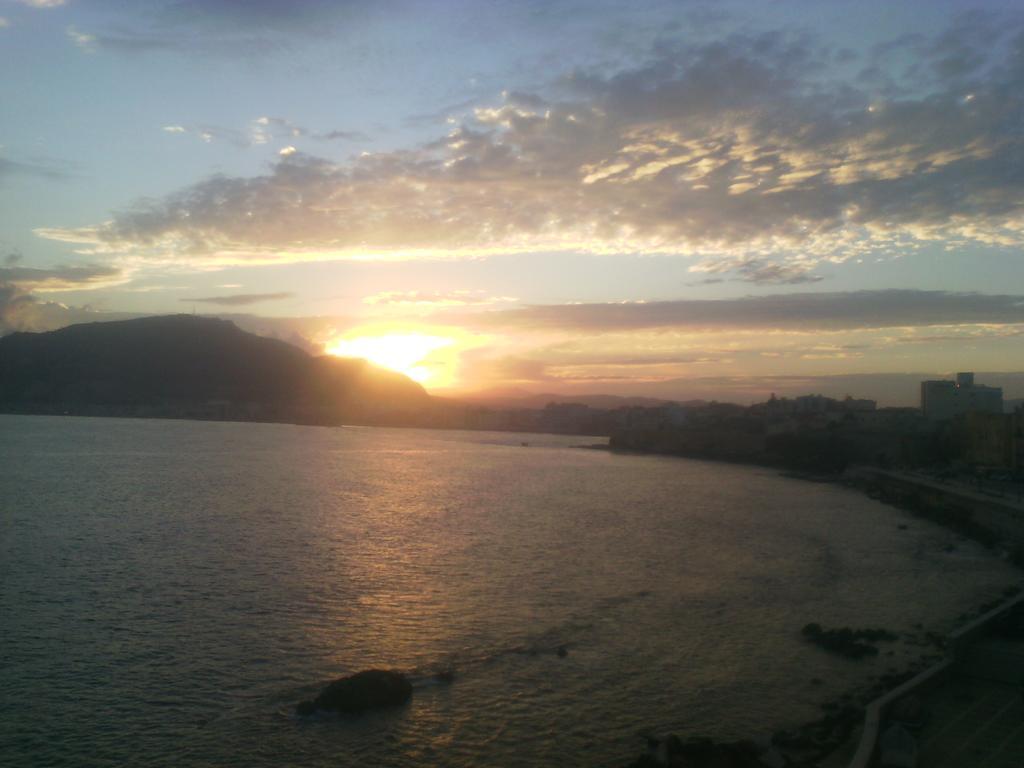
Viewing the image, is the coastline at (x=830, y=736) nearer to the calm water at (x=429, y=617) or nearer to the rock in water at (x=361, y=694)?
the calm water at (x=429, y=617)

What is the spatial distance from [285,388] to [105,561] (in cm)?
11514

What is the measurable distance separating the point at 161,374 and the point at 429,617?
11587 centimetres

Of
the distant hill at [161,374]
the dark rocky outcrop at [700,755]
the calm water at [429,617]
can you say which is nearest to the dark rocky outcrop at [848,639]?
the calm water at [429,617]

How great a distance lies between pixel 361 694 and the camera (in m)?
10.2

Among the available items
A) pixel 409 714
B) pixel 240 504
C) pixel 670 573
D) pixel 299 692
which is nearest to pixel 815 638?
pixel 670 573

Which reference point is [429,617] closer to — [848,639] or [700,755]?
[700,755]

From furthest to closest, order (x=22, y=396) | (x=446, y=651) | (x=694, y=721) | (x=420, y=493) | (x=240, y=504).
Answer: (x=22, y=396)
(x=420, y=493)
(x=240, y=504)
(x=446, y=651)
(x=694, y=721)

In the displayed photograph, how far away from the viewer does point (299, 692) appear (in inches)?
421

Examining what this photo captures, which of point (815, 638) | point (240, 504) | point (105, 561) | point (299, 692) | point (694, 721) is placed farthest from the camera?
point (240, 504)

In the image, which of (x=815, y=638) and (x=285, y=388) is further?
(x=285, y=388)

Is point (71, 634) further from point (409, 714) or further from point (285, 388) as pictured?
point (285, 388)

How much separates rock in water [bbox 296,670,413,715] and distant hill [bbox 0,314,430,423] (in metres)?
114

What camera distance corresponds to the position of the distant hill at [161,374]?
371 feet

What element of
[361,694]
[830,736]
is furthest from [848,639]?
[361,694]
